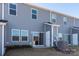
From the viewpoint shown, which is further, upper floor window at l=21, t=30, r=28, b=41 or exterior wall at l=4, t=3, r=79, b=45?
upper floor window at l=21, t=30, r=28, b=41

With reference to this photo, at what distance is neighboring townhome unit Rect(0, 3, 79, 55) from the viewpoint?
3510 millimetres

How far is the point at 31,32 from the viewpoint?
12.0 feet

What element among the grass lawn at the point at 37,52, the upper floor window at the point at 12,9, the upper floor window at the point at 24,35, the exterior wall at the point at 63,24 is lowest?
the grass lawn at the point at 37,52

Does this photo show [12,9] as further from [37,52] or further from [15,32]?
[37,52]

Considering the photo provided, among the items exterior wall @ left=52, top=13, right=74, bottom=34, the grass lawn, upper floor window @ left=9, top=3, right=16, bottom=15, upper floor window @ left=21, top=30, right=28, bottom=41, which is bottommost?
the grass lawn

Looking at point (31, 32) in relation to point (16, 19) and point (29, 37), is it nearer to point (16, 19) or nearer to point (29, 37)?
point (29, 37)

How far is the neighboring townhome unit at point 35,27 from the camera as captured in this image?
3.51m

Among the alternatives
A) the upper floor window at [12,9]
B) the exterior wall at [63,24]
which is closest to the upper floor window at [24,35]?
the upper floor window at [12,9]

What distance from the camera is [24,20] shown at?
3.61 m

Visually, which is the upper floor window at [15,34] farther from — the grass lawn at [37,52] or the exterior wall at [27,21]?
the grass lawn at [37,52]

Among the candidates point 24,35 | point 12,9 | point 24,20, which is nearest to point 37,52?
point 24,35

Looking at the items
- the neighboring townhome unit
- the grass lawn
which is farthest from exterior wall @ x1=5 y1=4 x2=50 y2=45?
the grass lawn

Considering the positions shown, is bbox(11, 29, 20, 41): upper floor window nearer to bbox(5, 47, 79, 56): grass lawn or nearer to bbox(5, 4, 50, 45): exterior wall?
bbox(5, 4, 50, 45): exterior wall

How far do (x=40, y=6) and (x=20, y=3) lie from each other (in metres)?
0.43
